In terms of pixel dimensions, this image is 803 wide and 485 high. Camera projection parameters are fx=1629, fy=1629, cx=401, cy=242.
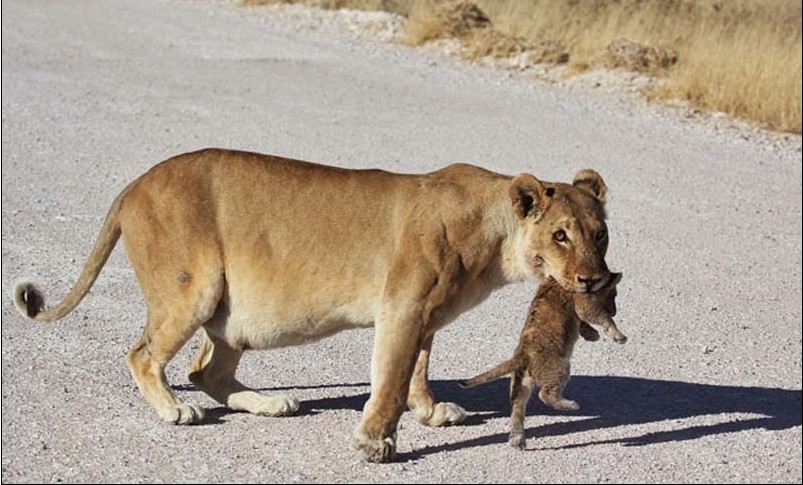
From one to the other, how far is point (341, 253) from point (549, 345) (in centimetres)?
98

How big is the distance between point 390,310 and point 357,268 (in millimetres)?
305

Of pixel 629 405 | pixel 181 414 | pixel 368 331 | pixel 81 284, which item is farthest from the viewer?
pixel 368 331

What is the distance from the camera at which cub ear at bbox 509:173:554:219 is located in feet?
22.4

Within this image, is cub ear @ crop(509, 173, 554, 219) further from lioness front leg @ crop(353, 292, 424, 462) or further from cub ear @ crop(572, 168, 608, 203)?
lioness front leg @ crop(353, 292, 424, 462)

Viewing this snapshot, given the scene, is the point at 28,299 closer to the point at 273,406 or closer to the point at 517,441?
the point at 273,406

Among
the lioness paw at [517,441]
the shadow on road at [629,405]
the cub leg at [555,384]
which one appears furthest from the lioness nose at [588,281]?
the shadow on road at [629,405]

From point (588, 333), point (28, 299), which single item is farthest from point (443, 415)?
point (28, 299)

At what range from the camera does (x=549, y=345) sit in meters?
7.03

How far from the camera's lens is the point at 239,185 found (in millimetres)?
7168

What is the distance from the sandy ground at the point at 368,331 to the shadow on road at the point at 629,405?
2 centimetres

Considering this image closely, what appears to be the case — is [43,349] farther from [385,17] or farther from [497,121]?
[385,17]

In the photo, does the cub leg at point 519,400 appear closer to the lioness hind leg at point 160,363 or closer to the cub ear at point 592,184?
the cub ear at point 592,184

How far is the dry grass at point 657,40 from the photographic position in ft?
53.9

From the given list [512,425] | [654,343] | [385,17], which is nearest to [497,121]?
[385,17]
